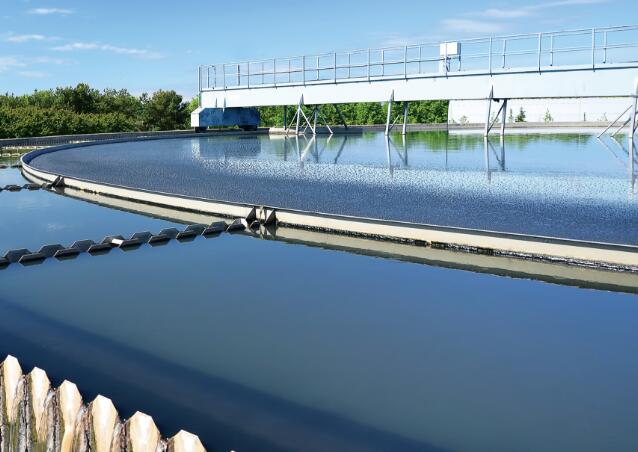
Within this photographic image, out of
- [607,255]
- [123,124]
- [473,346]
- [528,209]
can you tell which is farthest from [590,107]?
[473,346]

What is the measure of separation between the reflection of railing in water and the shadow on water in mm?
988

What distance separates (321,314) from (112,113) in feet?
178

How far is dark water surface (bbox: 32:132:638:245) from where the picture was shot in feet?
49.8

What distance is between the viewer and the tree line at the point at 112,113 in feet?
160

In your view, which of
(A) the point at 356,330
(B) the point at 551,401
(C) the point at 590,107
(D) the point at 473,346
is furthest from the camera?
(C) the point at 590,107

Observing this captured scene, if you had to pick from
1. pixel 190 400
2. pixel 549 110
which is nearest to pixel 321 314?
pixel 190 400

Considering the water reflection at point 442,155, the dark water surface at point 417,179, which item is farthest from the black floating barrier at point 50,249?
the water reflection at point 442,155

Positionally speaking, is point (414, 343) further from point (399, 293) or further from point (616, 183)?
point (616, 183)

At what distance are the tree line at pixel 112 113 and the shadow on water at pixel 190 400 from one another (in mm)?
42856

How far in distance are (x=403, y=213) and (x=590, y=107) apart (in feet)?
164

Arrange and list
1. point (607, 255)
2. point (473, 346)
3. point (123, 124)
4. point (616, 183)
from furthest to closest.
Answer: point (123, 124) < point (616, 183) < point (607, 255) < point (473, 346)

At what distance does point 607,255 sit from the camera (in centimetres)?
1109

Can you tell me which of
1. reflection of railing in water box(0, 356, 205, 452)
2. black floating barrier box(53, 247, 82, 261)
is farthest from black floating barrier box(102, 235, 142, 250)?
reflection of railing in water box(0, 356, 205, 452)

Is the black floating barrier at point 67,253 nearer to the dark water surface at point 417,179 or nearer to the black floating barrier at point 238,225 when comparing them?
the black floating barrier at point 238,225
